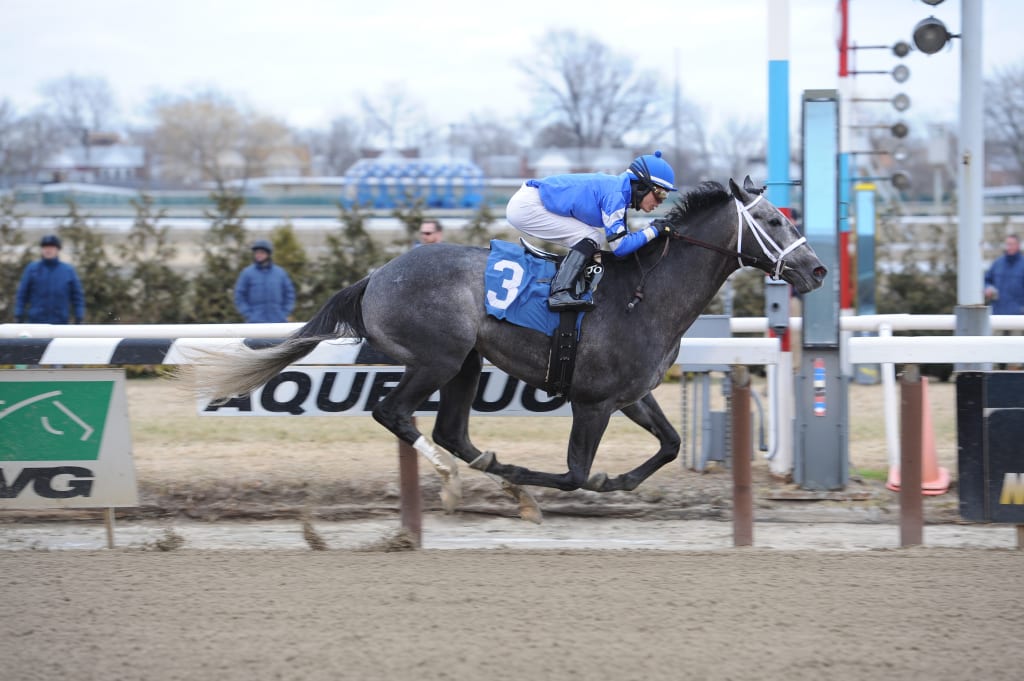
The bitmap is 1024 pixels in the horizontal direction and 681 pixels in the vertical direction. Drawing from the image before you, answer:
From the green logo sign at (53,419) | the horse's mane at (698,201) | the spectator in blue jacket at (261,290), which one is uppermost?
the horse's mane at (698,201)

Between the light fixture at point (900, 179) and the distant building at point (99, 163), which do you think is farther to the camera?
the distant building at point (99, 163)

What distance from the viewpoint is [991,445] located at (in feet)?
16.7

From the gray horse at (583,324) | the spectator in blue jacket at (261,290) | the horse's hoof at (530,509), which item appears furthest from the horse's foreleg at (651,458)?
the spectator in blue jacket at (261,290)

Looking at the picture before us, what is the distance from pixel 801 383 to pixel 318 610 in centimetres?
366

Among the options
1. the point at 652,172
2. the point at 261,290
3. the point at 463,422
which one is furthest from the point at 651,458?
the point at 261,290

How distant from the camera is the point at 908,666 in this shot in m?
3.54

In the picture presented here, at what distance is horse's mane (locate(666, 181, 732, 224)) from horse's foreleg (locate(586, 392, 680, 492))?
3.01 feet

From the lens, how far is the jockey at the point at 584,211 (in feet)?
17.2

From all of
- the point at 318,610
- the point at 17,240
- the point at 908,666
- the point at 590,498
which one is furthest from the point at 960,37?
the point at 17,240

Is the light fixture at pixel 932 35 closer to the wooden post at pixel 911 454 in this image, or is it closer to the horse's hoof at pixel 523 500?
the wooden post at pixel 911 454

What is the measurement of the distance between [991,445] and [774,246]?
1370 mm

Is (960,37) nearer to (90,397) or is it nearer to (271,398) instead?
(271,398)

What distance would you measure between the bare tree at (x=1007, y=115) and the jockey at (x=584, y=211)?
43807 mm

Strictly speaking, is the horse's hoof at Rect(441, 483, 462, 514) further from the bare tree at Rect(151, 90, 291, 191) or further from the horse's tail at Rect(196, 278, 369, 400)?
the bare tree at Rect(151, 90, 291, 191)
